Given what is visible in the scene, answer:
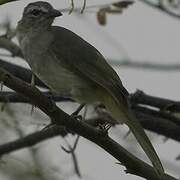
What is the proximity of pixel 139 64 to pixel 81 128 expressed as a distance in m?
2.77

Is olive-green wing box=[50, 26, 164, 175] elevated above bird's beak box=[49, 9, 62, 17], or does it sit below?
below

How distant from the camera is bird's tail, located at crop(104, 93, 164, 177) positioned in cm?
378

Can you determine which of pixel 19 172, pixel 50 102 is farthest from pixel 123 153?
pixel 19 172

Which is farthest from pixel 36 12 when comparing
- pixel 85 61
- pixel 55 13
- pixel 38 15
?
pixel 85 61

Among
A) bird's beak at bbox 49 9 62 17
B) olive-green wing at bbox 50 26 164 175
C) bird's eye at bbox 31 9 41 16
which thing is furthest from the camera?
bird's eye at bbox 31 9 41 16

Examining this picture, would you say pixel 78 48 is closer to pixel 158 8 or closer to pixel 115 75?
pixel 115 75

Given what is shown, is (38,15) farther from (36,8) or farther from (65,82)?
(65,82)

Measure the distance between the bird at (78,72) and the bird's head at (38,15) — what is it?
0.84ft

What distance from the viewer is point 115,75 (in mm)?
4387

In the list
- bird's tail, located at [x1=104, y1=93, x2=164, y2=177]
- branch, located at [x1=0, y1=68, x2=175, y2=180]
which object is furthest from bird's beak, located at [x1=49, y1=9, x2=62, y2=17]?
branch, located at [x1=0, y1=68, x2=175, y2=180]

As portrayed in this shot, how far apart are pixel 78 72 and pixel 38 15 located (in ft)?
3.13

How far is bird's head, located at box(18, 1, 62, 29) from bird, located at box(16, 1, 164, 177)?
255mm

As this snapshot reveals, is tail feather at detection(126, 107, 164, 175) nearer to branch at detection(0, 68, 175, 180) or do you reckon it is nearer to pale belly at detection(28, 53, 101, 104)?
branch at detection(0, 68, 175, 180)

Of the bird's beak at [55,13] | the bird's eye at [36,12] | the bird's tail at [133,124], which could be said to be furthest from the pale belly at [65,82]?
the bird's eye at [36,12]
